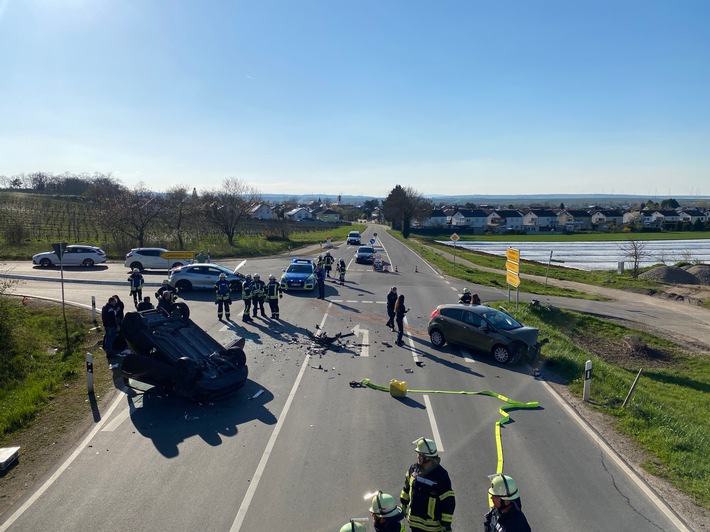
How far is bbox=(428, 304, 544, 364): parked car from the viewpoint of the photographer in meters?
13.3

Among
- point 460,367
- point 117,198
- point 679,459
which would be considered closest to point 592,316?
point 460,367

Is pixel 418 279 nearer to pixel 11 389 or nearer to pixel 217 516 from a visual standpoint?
pixel 11 389

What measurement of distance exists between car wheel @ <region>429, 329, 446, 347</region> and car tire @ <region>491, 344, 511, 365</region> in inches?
70.2

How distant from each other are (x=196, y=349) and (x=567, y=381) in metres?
9.19

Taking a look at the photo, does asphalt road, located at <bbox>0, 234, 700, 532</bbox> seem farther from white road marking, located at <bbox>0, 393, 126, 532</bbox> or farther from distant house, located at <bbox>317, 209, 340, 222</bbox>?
distant house, located at <bbox>317, 209, 340, 222</bbox>

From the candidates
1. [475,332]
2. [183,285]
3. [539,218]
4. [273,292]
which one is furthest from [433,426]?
[539,218]

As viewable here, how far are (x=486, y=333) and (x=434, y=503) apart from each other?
9693mm

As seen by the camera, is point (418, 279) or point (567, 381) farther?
point (418, 279)

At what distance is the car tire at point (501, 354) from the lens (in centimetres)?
1327

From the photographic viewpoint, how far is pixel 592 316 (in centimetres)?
2328

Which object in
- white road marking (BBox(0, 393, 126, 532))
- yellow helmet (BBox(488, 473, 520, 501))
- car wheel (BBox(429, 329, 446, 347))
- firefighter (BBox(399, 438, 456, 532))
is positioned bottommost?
white road marking (BBox(0, 393, 126, 532))

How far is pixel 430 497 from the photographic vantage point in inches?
181

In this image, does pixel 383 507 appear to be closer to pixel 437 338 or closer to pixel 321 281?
pixel 437 338

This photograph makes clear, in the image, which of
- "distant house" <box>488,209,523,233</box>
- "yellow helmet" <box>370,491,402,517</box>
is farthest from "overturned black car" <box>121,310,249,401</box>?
"distant house" <box>488,209,523,233</box>
